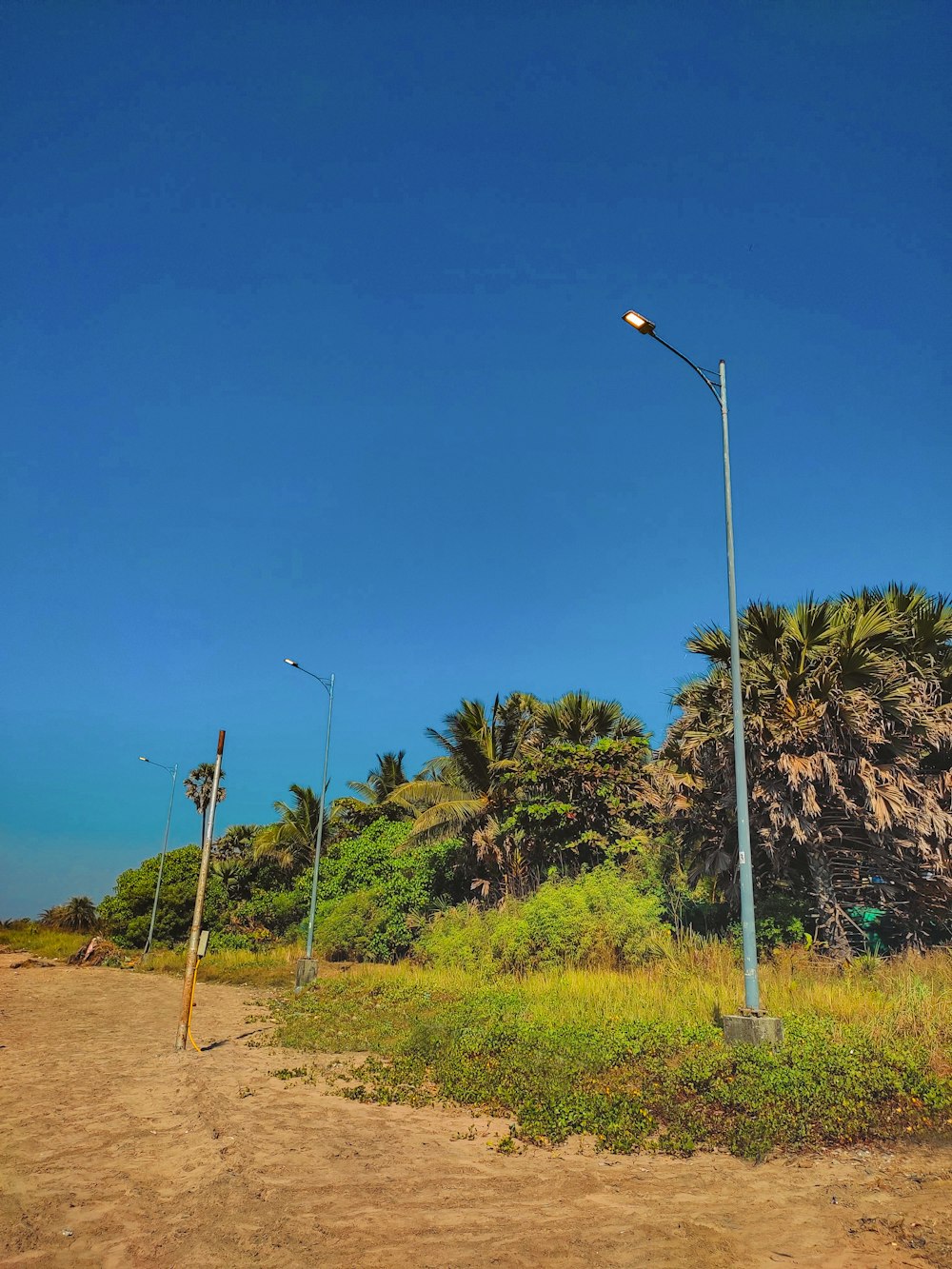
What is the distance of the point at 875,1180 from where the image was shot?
21.3 feet

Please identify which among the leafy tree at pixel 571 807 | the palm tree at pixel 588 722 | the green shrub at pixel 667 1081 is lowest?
the green shrub at pixel 667 1081

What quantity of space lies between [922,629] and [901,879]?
5.43 metres

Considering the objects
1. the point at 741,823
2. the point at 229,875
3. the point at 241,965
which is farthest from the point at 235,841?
the point at 741,823

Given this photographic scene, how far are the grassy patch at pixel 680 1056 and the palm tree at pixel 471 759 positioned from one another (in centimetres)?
1137

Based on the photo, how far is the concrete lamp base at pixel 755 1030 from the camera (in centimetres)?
962

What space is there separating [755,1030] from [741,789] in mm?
3017

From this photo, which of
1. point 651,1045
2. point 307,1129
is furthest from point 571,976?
point 307,1129

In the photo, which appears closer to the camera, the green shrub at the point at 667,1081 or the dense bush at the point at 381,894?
the green shrub at the point at 667,1081

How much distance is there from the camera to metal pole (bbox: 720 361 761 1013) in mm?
10159

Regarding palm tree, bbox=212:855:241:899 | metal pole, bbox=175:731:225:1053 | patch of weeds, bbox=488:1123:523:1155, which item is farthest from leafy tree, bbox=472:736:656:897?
palm tree, bbox=212:855:241:899

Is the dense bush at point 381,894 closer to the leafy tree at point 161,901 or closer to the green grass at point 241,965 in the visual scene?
the green grass at point 241,965

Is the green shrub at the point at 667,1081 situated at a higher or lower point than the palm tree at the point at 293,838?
lower

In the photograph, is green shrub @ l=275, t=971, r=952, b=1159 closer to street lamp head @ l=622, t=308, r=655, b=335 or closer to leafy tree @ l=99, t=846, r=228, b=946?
street lamp head @ l=622, t=308, r=655, b=335

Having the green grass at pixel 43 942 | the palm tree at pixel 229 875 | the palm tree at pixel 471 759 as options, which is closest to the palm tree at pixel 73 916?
the green grass at pixel 43 942
